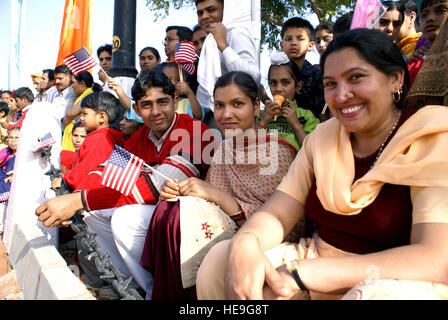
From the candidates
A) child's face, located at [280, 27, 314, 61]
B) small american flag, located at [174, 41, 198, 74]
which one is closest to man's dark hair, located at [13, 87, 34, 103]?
small american flag, located at [174, 41, 198, 74]

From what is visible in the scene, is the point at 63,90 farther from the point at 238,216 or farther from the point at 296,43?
the point at 238,216

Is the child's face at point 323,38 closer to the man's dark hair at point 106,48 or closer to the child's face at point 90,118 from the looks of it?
the child's face at point 90,118

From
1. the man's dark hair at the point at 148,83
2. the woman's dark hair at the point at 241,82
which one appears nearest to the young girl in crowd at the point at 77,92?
the man's dark hair at the point at 148,83

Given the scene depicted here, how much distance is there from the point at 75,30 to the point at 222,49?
4100mm

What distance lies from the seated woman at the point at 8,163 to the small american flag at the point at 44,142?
3.02 metres

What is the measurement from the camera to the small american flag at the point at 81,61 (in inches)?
179

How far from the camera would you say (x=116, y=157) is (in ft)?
8.45

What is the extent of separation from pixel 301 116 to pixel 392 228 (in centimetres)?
202

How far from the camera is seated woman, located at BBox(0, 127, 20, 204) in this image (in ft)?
20.6

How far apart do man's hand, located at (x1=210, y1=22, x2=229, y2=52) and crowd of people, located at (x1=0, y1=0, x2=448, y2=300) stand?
0.06ft

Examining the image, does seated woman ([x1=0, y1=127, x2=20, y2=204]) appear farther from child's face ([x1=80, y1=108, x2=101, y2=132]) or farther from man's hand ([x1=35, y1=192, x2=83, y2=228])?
man's hand ([x1=35, y1=192, x2=83, y2=228])

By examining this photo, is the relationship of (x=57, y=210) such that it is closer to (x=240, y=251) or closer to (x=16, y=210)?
(x=16, y=210)

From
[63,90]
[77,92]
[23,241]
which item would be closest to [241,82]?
[23,241]

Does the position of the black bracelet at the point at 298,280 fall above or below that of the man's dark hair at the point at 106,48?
below
